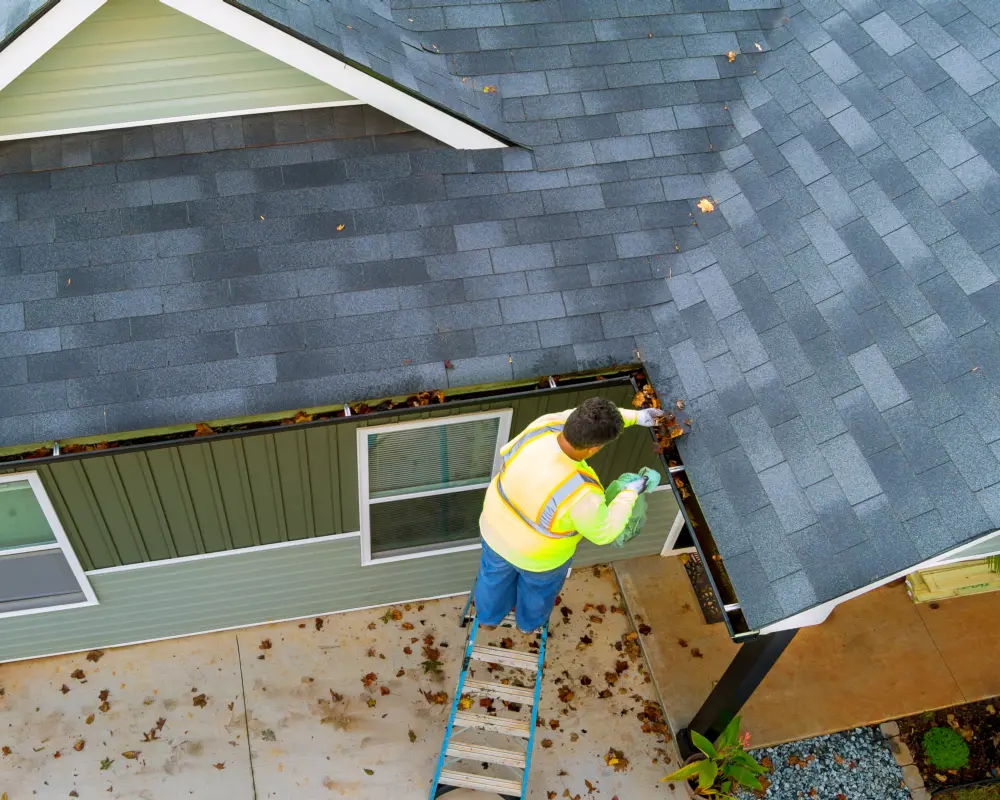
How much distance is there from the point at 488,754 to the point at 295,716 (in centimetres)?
175

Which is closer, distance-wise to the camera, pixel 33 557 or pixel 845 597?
pixel 845 597

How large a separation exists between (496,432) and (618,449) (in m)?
1.01

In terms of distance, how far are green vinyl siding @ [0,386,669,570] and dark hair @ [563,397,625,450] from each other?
4.02 ft

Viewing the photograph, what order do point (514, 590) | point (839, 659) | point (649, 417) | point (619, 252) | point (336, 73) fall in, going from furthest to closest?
point (839, 659) → point (514, 590) → point (619, 252) → point (336, 73) → point (649, 417)

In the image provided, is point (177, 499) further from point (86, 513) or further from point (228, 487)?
point (86, 513)

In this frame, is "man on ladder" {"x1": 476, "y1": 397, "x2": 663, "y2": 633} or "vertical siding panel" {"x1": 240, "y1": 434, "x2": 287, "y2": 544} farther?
"vertical siding panel" {"x1": 240, "y1": 434, "x2": 287, "y2": 544}

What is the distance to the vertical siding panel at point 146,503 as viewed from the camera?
22.3 ft

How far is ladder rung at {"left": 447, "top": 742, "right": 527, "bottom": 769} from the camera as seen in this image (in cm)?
763

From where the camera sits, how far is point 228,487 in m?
7.22

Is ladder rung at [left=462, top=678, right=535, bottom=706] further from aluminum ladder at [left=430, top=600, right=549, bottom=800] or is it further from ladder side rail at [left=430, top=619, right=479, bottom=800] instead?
ladder side rail at [left=430, top=619, right=479, bottom=800]

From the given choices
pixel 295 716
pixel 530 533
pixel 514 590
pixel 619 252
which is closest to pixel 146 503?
pixel 295 716

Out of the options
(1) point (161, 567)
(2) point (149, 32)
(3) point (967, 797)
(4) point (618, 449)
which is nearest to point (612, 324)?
(4) point (618, 449)

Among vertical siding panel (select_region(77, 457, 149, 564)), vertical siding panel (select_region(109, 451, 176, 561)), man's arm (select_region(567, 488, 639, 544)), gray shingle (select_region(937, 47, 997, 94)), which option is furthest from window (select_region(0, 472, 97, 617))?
gray shingle (select_region(937, 47, 997, 94))

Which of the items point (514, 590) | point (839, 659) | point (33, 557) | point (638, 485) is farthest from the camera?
point (839, 659)
